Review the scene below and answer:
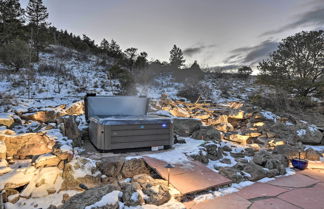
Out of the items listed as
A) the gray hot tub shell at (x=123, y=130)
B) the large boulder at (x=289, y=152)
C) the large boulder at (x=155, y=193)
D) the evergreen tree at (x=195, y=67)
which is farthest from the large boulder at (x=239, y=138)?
the evergreen tree at (x=195, y=67)

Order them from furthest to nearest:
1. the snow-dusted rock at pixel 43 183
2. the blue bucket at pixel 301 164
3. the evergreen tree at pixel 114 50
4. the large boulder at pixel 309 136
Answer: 1. the evergreen tree at pixel 114 50
2. the large boulder at pixel 309 136
3. the blue bucket at pixel 301 164
4. the snow-dusted rock at pixel 43 183

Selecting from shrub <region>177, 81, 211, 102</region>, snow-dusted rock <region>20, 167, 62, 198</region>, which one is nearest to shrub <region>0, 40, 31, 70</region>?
shrub <region>177, 81, 211, 102</region>

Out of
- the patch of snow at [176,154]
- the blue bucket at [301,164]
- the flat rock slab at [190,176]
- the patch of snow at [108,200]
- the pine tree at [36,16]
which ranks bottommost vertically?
the blue bucket at [301,164]

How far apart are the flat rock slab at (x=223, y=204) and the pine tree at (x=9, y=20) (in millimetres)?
13559

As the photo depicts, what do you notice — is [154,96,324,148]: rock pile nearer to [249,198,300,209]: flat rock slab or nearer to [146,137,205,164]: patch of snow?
[146,137,205,164]: patch of snow

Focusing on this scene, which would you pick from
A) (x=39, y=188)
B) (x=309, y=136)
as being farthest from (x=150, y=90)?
(x=39, y=188)

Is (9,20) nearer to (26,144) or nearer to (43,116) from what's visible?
(43,116)

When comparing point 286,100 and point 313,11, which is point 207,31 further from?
point 286,100

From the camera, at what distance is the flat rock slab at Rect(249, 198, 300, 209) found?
1.80m

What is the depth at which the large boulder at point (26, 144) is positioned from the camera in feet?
9.03

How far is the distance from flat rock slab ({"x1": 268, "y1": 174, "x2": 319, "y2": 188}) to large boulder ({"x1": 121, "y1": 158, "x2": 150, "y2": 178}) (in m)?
1.79

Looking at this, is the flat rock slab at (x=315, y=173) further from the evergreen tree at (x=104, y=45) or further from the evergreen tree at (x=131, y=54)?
the evergreen tree at (x=104, y=45)

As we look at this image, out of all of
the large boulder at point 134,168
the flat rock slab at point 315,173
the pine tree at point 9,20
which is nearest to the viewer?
the large boulder at point 134,168

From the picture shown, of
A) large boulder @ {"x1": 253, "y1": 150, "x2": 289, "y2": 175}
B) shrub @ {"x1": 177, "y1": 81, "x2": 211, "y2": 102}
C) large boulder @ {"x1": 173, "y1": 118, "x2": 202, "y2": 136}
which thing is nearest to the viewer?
large boulder @ {"x1": 253, "y1": 150, "x2": 289, "y2": 175}
